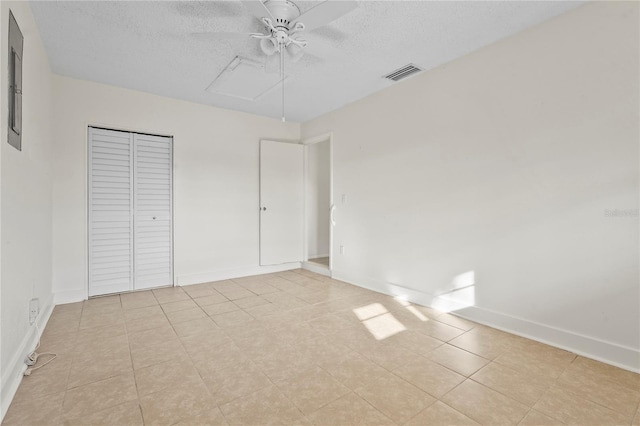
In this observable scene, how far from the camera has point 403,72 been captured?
3139 millimetres

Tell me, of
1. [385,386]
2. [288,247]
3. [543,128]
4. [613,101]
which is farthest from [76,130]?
[613,101]

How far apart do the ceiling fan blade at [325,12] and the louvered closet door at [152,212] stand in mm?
2776

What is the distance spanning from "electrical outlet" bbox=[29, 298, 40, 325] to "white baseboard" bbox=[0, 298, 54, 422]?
0.06 metres

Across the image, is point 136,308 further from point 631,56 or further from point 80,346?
point 631,56

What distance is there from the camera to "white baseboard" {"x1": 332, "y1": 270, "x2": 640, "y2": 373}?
1.94 m

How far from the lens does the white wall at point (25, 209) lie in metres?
1.64

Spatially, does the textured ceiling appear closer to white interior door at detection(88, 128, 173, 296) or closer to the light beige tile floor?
white interior door at detection(88, 128, 173, 296)

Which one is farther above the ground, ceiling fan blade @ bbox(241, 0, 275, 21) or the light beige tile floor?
ceiling fan blade @ bbox(241, 0, 275, 21)

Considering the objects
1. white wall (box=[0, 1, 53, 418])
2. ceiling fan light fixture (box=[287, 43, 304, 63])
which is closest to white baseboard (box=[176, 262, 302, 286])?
white wall (box=[0, 1, 53, 418])

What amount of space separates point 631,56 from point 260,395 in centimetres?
313

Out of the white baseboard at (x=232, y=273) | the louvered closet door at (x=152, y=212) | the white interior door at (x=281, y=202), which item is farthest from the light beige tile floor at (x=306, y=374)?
the white interior door at (x=281, y=202)

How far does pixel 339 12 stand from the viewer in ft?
5.98

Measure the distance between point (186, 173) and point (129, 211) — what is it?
0.83 m

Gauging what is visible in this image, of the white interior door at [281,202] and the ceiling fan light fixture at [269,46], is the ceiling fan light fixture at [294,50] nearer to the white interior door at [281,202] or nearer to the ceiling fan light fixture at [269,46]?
the ceiling fan light fixture at [269,46]
